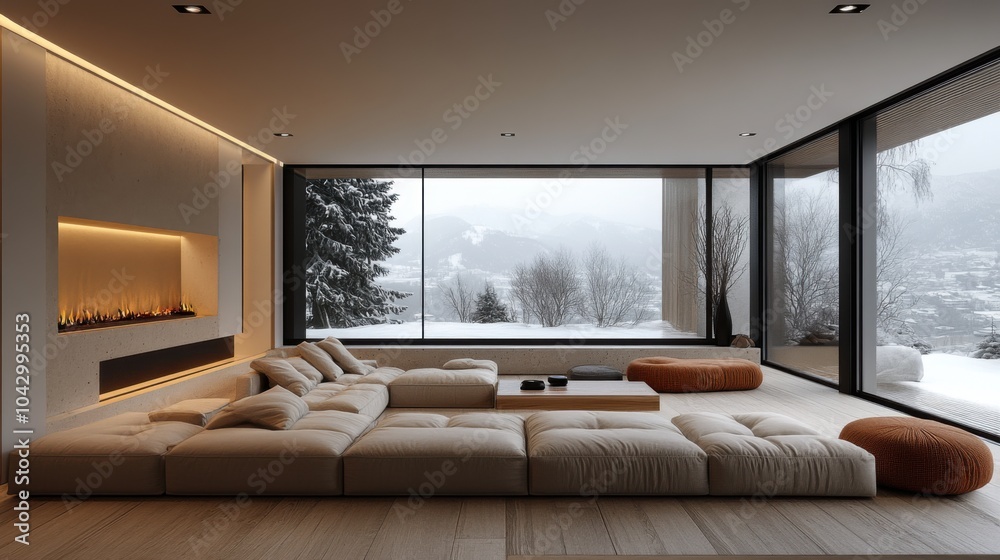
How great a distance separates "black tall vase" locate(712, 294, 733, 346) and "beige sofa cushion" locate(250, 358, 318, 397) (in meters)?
5.57

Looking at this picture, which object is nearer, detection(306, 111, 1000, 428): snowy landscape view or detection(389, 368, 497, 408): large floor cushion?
detection(389, 368, 497, 408): large floor cushion

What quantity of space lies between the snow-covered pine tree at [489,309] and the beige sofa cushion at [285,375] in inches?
148

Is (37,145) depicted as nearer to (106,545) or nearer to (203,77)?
(203,77)

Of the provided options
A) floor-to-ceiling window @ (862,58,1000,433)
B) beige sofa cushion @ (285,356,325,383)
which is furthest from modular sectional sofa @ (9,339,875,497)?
floor-to-ceiling window @ (862,58,1000,433)

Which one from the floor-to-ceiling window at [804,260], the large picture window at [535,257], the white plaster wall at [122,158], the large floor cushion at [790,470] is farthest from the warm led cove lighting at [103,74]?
the floor-to-ceiling window at [804,260]

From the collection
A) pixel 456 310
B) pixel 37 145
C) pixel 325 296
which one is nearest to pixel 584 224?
pixel 456 310

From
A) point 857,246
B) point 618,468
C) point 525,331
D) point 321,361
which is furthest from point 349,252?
point 618,468

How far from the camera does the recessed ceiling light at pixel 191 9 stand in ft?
11.9

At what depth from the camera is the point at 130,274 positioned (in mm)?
6012

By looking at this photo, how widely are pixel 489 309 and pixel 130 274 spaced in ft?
15.4

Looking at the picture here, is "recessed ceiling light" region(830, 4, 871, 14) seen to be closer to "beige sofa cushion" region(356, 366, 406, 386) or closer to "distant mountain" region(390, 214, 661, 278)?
"beige sofa cushion" region(356, 366, 406, 386)

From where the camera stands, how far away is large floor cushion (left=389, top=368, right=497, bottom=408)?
5.95 m

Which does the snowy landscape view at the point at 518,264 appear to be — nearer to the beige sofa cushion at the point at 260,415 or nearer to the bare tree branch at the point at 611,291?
the bare tree branch at the point at 611,291

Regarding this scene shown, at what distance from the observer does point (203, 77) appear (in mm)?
4938
